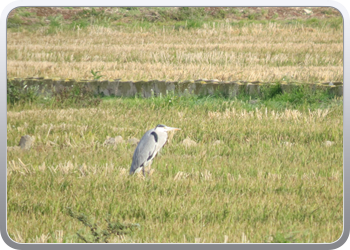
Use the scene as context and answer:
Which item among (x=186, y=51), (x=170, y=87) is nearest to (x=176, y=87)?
(x=170, y=87)

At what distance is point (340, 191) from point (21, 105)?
5303 millimetres

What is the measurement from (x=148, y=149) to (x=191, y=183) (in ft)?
2.06

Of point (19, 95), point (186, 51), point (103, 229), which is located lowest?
point (19, 95)

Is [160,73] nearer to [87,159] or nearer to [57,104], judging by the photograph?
[57,104]

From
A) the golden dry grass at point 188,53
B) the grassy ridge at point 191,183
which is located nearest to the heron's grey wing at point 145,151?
the grassy ridge at point 191,183

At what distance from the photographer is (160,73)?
32.8 ft

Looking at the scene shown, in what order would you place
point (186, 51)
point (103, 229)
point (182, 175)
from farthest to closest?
point (186, 51) < point (182, 175) < point (103, 229)

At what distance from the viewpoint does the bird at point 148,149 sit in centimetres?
408

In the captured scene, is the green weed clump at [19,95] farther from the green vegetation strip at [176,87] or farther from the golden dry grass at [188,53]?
the golden dry grass at [188,53]

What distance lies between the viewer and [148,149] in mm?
4156

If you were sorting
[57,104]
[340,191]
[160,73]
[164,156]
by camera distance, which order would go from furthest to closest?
[160,73] < [57,104] < [164,156] < [340,191]

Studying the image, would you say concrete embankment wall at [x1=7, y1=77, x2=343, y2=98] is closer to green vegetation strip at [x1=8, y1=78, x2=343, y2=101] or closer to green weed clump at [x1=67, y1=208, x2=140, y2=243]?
green vegetation strip at [x1=8, y1=78, x2=343, y2=101]

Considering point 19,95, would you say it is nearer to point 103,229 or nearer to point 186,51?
point 186,51
